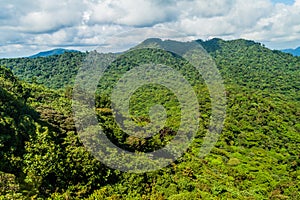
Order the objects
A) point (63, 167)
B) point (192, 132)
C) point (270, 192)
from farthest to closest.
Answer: point (192, 132) < point (270, 192) < point (63, 167)

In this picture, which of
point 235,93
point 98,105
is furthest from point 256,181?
point 235,93

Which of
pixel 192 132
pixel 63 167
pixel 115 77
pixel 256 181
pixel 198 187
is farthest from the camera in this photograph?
pixel 115 77

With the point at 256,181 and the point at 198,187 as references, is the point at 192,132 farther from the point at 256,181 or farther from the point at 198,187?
the point at 198,187

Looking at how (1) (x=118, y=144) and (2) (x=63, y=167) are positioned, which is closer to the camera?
(2) (x=63, y=167)

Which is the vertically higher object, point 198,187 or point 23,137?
point 23,137

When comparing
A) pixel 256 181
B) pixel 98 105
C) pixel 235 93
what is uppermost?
pixel 98 105

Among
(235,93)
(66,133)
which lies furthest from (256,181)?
(235,93)

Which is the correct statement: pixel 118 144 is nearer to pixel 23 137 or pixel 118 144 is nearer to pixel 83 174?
pixel 83 174
